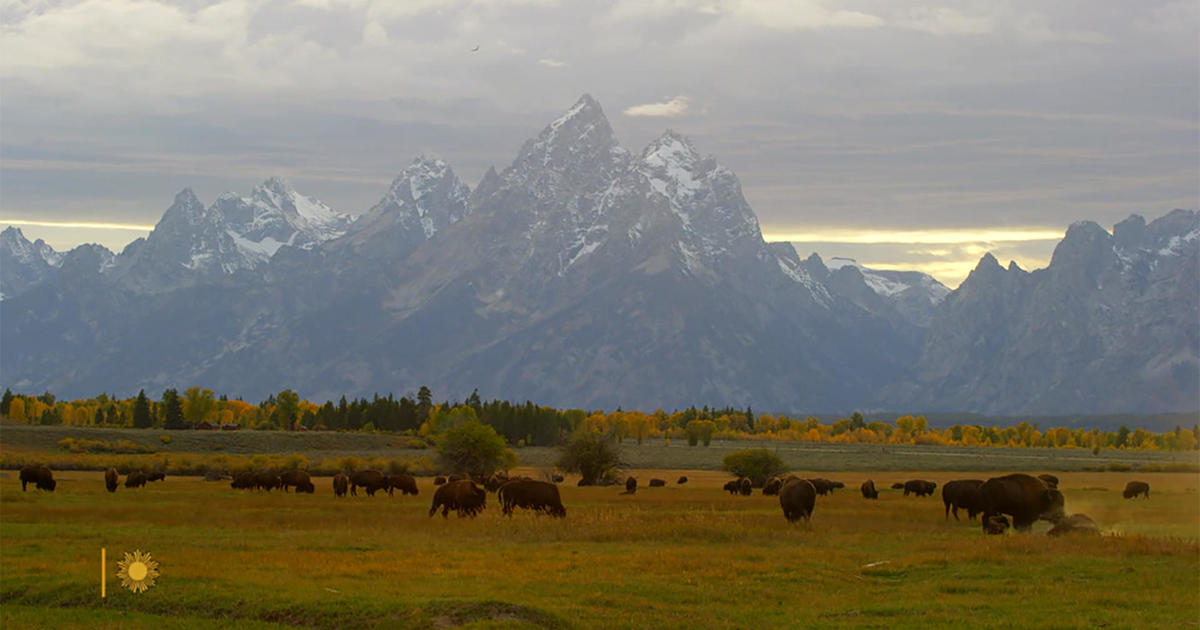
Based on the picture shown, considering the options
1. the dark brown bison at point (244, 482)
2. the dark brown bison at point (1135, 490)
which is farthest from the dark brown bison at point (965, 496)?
the dark brown bison at point (244, 482)

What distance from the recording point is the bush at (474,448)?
117 m

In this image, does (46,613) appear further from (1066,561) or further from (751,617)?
(1066,561)

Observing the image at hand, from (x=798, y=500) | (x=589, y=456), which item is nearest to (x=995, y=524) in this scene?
(x=798, y=500)

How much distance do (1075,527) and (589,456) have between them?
65.5m

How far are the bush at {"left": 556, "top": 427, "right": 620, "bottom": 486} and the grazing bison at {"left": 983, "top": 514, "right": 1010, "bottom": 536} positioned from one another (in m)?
60.1

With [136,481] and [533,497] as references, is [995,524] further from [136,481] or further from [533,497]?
[136,481]

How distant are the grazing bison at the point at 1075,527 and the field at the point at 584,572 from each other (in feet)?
9.01

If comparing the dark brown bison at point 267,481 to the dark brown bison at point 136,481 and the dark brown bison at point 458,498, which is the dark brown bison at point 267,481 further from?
the dark brown bison at point 458,498

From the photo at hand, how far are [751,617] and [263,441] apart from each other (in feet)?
534

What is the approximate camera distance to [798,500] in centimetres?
5653

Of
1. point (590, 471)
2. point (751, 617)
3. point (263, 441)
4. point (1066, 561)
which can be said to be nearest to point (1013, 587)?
point (1066, 561)

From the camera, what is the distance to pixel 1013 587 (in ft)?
114

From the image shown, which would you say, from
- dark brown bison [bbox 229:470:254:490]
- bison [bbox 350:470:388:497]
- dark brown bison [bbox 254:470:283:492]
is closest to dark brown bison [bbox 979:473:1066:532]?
bison [bbox 350:470:388:497]

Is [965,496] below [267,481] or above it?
above
